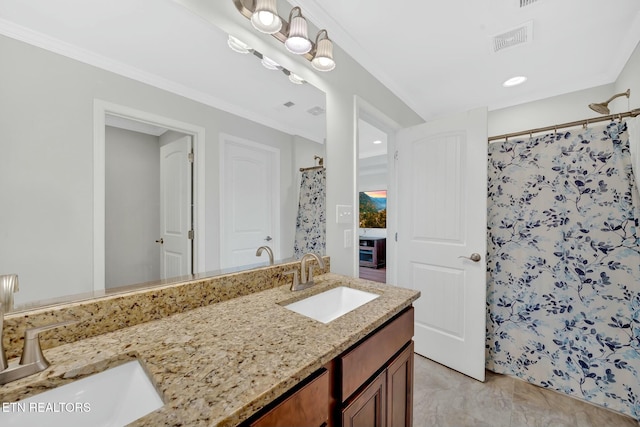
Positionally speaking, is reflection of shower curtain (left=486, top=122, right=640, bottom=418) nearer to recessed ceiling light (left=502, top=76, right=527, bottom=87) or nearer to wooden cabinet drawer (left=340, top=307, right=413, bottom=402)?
recessed ceiling light (left=502, top=76, right=527, bottom=87)

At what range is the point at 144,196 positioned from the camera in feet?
2.71

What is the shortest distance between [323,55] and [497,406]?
2.34 metres

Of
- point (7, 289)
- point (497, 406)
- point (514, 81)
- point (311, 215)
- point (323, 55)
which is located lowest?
point (497, 406)

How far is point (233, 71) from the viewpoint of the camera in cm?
110

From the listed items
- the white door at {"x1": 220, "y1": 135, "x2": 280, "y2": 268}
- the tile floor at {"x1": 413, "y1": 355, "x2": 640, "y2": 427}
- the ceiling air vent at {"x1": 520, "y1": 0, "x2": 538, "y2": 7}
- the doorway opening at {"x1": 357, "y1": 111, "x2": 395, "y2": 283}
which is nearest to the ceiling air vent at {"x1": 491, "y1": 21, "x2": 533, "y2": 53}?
the ceiling air vent at {"x1": 520, "y1": 0, "x2": 538, "y2": 7}

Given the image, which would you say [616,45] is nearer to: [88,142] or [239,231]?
[239,231]

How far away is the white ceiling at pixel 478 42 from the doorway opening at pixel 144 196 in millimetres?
1081

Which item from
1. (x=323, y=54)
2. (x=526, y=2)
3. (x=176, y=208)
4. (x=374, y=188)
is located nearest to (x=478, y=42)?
(x=526, y=2)

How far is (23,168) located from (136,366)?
57 cm

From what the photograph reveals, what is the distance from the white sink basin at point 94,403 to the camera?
1.62ft

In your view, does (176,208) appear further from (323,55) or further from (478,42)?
(478,42)

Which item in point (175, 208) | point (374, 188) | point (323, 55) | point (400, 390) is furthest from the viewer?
point (374, 188)

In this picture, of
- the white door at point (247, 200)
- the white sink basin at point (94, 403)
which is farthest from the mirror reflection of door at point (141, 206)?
the white sink basin at point (94, 403)

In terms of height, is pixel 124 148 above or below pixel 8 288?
above
